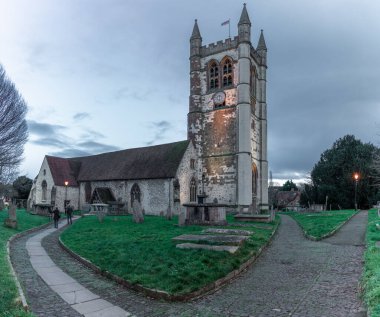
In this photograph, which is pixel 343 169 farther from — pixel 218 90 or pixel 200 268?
pixel 200 268

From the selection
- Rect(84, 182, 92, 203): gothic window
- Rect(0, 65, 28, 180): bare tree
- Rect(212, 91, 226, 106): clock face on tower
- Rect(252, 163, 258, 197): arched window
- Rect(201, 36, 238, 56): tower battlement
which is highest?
Rect(201, 36, 238, 56): tower battlement

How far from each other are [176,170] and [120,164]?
10.1 m

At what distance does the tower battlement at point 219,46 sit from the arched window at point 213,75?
1543mm

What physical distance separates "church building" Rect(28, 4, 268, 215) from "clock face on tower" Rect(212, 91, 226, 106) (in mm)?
116

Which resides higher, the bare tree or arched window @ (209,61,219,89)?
arched window @ (209,61,219,89)

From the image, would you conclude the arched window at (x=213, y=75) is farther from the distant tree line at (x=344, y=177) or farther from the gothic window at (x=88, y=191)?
the distant tree line at (x=344, y=177)

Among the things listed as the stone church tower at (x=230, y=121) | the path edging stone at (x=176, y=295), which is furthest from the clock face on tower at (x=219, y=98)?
the path edging stone at (x=176, y=295)

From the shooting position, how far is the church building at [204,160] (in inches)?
1406

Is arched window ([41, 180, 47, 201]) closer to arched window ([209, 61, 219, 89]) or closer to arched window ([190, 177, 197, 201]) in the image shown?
arched window ([190, 177, 197, 201])

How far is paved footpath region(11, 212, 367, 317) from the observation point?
6.94 m

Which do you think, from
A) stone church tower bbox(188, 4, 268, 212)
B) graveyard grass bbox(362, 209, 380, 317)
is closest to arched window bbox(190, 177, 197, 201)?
stone church tower bbox(188, 4, 268, 212)

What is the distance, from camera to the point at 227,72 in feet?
130

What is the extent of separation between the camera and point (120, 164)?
136 ft

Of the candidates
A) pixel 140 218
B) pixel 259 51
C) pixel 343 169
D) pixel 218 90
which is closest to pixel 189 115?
pixel 218 90
